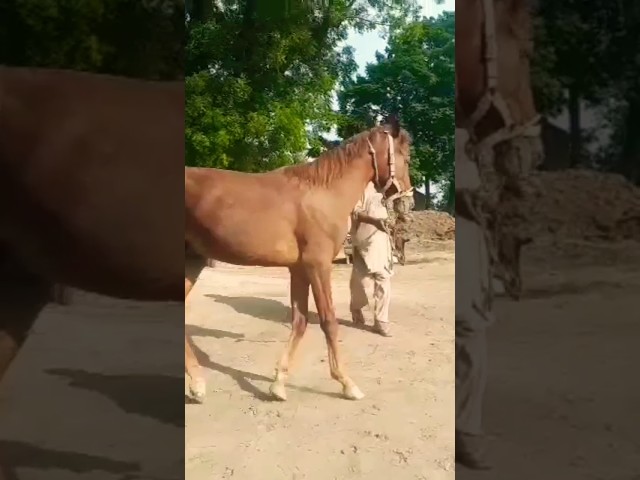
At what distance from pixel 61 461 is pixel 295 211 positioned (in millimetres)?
923

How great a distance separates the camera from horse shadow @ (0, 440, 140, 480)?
172 cm

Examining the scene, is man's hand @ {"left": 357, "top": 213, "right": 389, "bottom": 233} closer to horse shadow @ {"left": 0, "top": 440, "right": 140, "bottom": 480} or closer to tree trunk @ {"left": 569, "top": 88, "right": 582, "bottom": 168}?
tree trunk @ {"left": 569, "top": 88, "right": 582, "bottom": 168}

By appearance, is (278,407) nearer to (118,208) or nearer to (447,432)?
(447,432)

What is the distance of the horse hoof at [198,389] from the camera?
166 centimetres

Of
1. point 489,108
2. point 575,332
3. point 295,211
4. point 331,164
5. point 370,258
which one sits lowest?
point 575,332

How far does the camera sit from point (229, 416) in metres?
1.65

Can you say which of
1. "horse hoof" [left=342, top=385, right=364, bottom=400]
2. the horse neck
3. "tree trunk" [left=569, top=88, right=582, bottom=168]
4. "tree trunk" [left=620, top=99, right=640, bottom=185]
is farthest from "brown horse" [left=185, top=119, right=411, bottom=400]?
"tree trunk" [left=620, top=99, right=640, bottom=185]

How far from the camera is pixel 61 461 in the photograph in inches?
68.0

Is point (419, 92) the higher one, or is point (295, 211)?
point (419, 92)

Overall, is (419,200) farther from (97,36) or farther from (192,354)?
(97,36)

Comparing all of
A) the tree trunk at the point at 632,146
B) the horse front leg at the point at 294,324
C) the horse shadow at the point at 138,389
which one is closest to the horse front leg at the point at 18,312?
the horse shadow at the point at 138,389

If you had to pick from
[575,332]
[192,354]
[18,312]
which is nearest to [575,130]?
[575,332]

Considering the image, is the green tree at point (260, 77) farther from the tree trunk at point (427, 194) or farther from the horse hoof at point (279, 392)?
the horse hoof at point (279, 392)

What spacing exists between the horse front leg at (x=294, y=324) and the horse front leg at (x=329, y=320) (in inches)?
1.0
